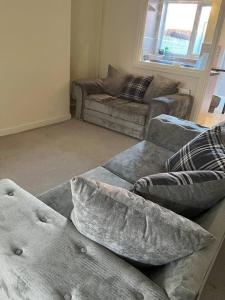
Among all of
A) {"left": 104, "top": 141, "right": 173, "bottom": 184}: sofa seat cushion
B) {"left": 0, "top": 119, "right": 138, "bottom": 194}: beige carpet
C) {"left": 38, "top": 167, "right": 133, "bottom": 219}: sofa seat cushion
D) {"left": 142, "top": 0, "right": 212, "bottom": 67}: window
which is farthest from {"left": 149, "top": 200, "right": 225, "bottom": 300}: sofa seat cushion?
{"left": 142, "top": 0, "right": 212, "bottom": 67}: window

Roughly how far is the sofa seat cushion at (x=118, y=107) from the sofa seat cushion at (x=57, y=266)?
2442 millimetres

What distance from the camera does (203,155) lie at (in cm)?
134

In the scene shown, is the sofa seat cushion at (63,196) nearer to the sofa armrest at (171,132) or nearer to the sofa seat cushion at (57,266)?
the sofa seat cushion at (57,266)

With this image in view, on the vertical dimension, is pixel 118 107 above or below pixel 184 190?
below

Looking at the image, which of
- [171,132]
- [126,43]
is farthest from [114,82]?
[171,132]

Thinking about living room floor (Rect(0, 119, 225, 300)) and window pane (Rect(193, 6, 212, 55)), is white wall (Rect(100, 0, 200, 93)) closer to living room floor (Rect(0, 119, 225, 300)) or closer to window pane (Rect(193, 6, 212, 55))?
window pane (Rect(193, 6, 212, 55))

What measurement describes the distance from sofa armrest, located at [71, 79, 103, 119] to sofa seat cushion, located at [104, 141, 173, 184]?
2.01 m

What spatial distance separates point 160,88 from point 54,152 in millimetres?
1864

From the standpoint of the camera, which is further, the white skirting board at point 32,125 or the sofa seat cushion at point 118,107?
the sofa seat cushion at point 118,107

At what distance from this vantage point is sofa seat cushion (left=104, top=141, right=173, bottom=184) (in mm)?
1677

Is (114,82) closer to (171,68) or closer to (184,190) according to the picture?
(171,68)

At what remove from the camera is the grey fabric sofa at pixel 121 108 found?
3.13 meters

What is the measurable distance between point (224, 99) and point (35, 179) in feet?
17.7

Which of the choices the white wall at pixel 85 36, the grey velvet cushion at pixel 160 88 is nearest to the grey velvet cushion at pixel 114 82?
the grey velvet cushion at pixel 160 88
